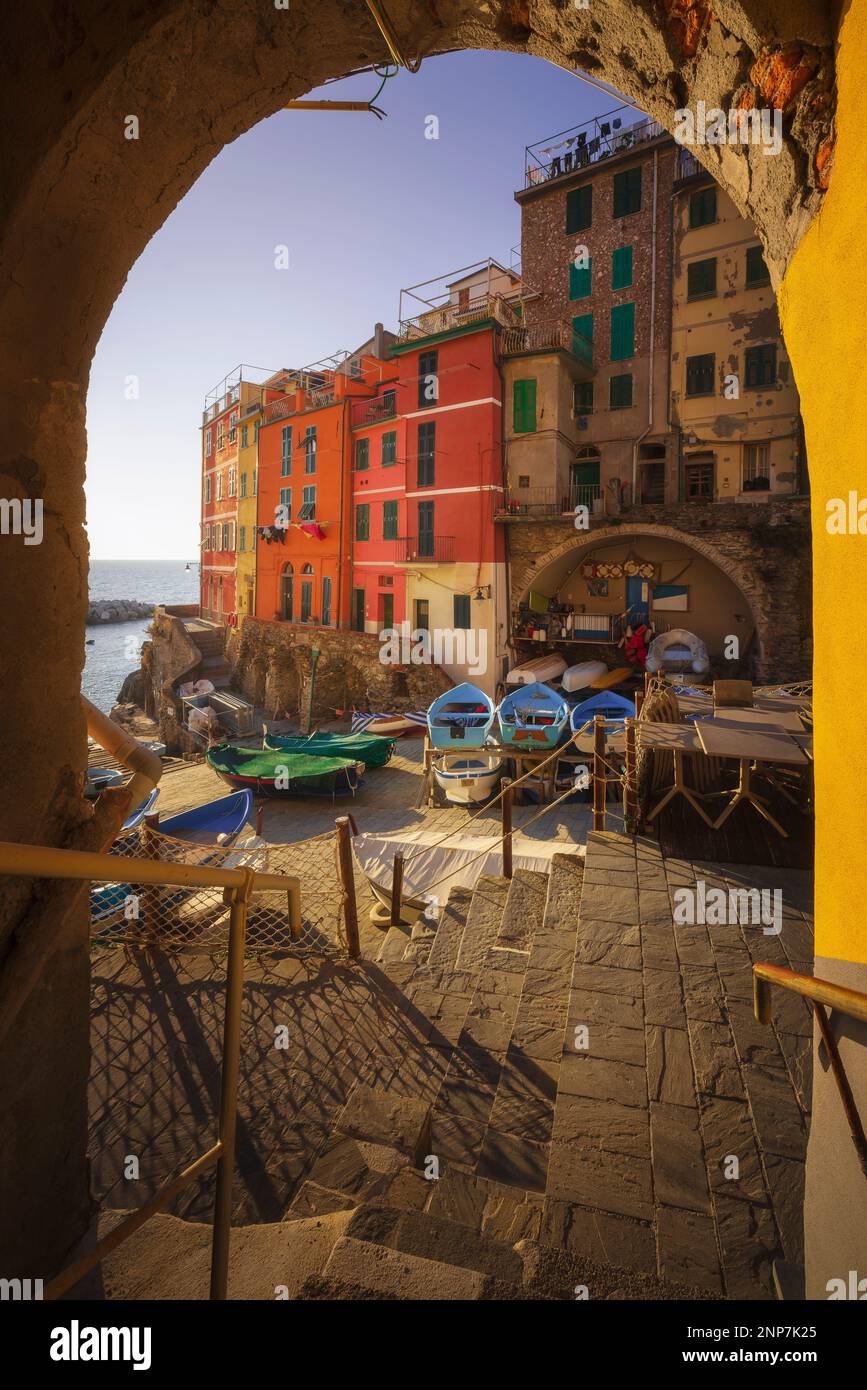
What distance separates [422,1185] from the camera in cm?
342

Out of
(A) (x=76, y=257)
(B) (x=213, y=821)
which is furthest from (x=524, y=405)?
(A) (x=76, y=257)

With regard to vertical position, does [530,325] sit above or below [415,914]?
above

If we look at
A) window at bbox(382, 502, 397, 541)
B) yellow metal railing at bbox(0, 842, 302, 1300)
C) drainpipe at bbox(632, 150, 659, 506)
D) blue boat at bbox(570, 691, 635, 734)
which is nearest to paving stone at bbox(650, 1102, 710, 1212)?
yellow metal railing at bbox(0, 842, 302, 1300)

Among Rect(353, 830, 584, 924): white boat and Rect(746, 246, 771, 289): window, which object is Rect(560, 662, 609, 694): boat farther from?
Rect(746, 246, 771, 289): window

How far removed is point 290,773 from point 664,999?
1467cm

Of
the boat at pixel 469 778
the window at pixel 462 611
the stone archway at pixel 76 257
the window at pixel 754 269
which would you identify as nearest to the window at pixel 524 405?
the window at pixel 462 611

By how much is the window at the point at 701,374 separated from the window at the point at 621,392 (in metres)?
2.05

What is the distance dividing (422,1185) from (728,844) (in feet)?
16.1

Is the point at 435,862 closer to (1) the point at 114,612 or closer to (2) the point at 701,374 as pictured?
(2) the point at 701,374

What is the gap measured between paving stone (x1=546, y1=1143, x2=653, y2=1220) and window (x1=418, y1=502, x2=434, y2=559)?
22215 mm

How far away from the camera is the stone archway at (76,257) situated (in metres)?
1.93

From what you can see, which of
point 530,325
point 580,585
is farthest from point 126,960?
point 530,325
